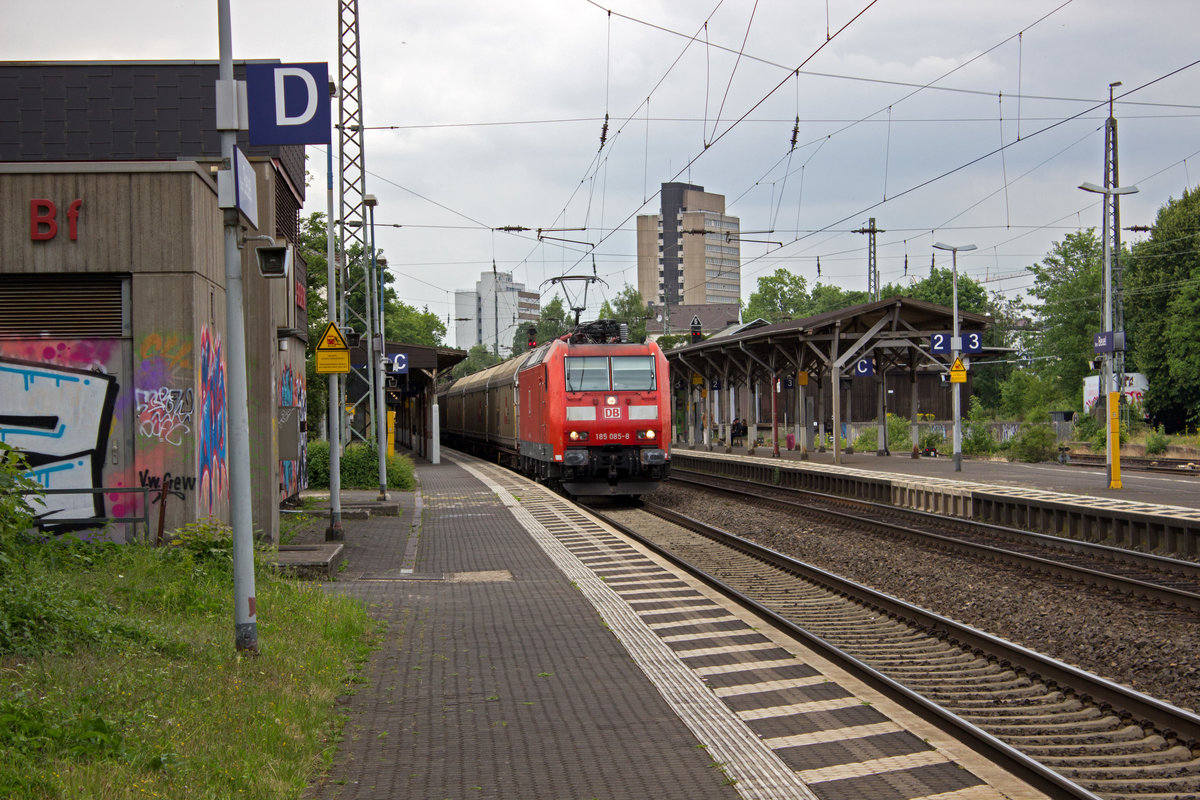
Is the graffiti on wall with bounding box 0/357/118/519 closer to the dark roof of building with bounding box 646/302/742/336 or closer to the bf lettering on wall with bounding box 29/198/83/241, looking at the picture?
the bf lettering on wall with bounding box 29/198/83/241

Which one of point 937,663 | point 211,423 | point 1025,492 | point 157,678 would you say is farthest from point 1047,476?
point 157,678

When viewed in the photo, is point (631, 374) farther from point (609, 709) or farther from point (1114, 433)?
point (609, 709)

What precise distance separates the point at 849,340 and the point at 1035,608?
22.2m

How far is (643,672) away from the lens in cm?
750

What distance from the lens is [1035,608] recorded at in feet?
34.7

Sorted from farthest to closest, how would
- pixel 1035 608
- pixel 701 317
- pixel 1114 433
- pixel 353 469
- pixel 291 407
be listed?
1. pixel 701 317
2. pixel 353 469
3. pixel 1114 433
4. pixel 291 407
5. pixel 1035 608

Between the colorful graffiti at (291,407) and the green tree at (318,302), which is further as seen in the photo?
the green tree at (318,302)

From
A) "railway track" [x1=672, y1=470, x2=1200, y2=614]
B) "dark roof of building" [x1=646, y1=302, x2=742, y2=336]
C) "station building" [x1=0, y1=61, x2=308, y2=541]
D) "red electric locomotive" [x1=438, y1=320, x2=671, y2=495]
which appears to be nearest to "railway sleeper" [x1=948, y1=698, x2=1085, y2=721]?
"railway track" [x1=672, y1=470, x2=1200, y2=614]

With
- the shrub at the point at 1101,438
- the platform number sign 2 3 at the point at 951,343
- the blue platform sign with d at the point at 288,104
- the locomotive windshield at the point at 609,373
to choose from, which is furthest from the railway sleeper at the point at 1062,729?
the shrub at the point at 1101,438

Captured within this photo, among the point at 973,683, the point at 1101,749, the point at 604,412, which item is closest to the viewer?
the point at 1101,749

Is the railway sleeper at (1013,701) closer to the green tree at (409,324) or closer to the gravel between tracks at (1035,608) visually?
the gravel between tracks at (1035,608)

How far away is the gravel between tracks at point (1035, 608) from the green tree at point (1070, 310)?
5025 centimetres

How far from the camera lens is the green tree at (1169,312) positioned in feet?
151

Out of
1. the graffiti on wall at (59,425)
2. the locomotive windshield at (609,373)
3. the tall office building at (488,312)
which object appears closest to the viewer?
the graffiti on wall at (59,425)
